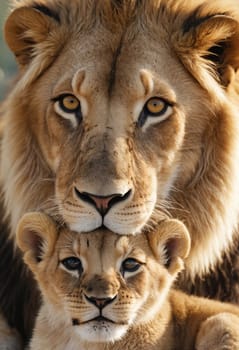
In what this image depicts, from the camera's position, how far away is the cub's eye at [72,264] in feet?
11.0

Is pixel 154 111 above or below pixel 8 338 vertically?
above

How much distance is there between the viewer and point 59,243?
3504 millimetres

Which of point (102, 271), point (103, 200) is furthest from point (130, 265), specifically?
point (103, 200)

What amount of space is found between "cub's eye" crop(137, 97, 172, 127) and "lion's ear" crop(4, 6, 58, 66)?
0.50m

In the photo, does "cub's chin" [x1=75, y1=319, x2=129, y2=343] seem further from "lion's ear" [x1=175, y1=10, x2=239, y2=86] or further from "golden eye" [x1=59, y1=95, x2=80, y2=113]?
"lion's ear" [x1=175, y1=10, x2=239, y2=86]

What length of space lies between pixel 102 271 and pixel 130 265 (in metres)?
0.13

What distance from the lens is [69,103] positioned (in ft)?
12.3

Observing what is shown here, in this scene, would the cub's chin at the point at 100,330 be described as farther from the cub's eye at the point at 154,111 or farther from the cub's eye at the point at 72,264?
the cub's eye at the point at 154,111

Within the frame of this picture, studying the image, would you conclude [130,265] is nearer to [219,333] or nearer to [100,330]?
[100,330]

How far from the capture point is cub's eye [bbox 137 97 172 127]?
3.68m

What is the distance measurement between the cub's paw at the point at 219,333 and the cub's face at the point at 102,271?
21cm

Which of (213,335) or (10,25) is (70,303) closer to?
(213,335)

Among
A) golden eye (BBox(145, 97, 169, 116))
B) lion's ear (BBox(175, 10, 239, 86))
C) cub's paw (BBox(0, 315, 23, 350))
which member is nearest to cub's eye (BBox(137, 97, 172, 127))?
golden eye (BBox(145, 97, 169, 116))

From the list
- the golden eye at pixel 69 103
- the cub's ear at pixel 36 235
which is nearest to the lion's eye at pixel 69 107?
the golden eye at pixel 69 103
